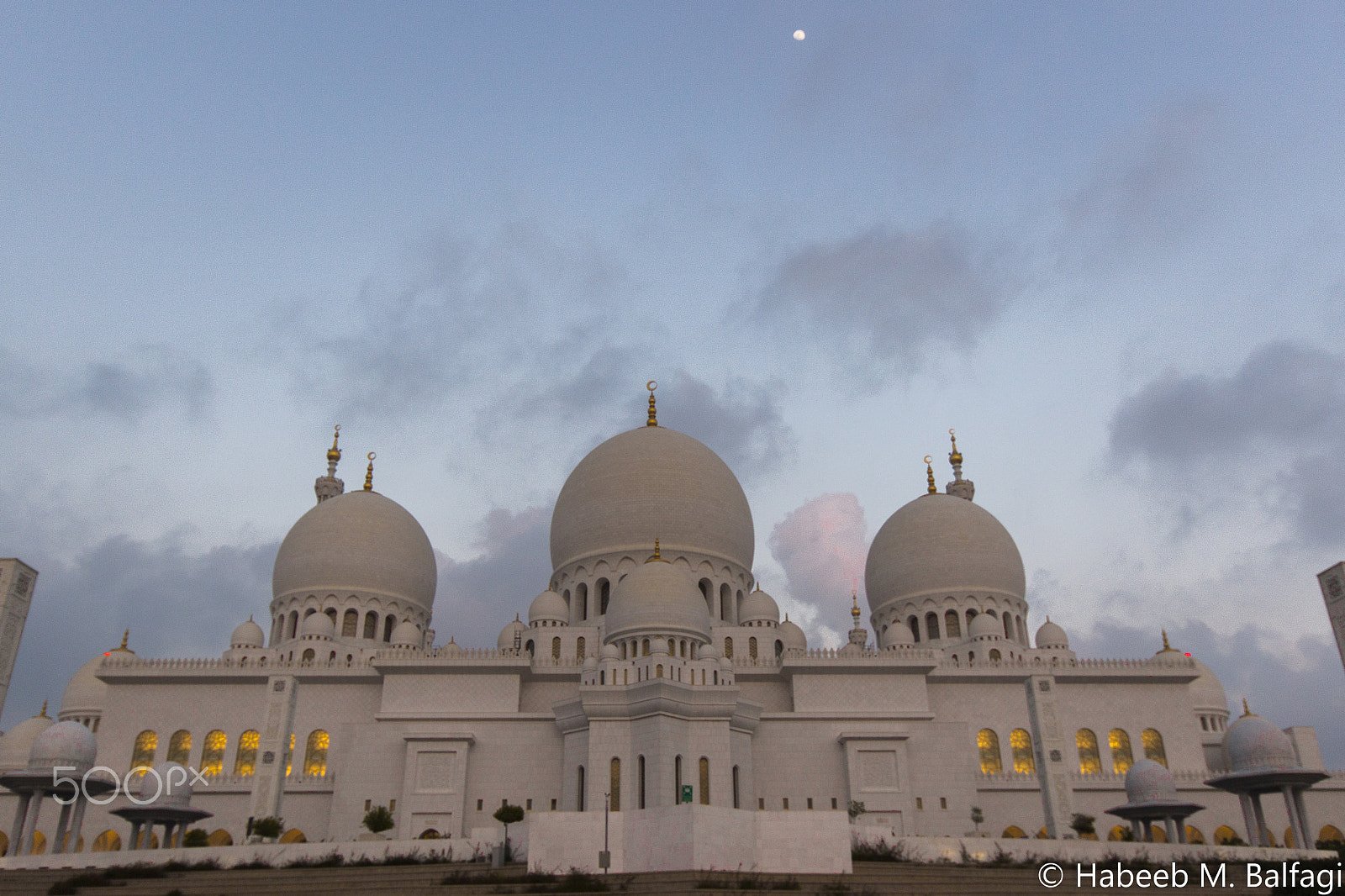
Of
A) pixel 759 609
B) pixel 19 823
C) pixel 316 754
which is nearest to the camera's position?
pixel 19 823

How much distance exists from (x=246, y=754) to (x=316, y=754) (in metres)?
2.40

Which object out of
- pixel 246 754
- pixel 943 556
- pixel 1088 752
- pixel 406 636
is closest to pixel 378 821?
pixel 246 754

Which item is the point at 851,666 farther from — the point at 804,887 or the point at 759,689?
the point at 804,887

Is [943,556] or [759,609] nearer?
[759,609]

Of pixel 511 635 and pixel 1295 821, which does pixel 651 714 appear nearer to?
pixel 511 635

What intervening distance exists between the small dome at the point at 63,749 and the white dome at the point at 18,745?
30.6ft

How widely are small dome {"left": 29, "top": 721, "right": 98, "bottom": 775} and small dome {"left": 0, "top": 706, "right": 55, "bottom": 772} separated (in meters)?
9.31

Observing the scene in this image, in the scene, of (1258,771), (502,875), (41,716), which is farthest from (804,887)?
(41,716)

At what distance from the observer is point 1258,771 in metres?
25.9

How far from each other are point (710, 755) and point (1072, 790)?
1341 centimetres

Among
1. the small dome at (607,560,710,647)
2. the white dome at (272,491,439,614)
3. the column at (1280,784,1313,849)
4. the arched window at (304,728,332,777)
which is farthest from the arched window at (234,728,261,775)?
the column at (1280,784,1313,849)

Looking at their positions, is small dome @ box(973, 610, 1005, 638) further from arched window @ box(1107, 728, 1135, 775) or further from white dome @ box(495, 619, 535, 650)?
white dome @ box(495, 619, 535, 650)

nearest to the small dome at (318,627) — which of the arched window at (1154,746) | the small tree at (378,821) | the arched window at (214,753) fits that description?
the arched window at (214,753)

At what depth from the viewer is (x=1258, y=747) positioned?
26219mm
